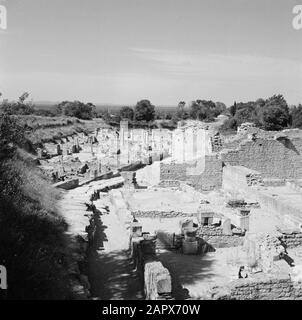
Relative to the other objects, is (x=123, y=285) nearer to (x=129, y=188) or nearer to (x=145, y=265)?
(x=145, y=265)

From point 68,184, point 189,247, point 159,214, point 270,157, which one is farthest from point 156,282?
point 270,157

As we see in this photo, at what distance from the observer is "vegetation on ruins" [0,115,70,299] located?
720 cm

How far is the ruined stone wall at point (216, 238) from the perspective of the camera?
41.5ft

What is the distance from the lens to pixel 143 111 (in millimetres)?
81125

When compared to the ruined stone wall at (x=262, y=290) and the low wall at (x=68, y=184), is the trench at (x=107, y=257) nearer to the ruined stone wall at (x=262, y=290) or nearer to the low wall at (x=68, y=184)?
the ruined stone wall at (x=262, y=290)

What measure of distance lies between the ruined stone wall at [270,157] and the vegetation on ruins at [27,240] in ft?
41.5

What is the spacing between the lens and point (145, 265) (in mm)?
8852

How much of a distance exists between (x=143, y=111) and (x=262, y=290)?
73770 mm

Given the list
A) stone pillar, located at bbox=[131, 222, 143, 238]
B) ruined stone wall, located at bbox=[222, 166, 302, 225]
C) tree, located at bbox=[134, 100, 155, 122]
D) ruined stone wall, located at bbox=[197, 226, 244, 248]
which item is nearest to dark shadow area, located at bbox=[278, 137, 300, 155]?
ruined stone wall, located at bbox=[222, 166, 302, 225]

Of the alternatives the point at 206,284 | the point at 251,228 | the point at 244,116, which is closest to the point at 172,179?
the point at 251,228

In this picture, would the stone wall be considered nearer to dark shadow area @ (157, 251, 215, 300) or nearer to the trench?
the trench

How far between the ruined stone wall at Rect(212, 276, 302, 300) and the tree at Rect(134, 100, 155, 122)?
73.4 m

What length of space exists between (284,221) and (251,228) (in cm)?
126

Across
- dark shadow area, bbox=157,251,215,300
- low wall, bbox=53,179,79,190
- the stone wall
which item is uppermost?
the stone wall
